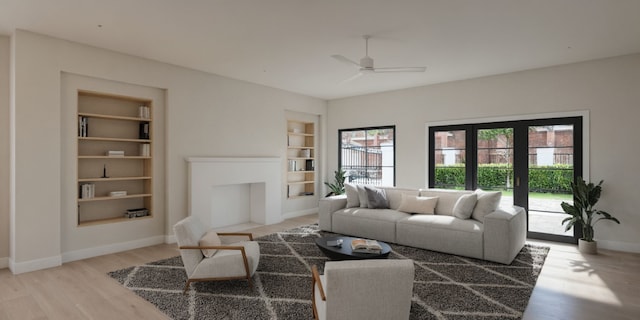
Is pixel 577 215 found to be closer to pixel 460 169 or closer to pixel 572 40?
pixel 460 169

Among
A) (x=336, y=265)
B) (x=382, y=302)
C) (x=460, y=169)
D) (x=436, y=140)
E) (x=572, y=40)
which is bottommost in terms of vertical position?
(x=382, y=302)

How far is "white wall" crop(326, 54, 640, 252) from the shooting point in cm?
482

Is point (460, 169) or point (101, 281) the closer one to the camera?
point (101, 281)

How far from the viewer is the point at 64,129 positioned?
4395 millimetres

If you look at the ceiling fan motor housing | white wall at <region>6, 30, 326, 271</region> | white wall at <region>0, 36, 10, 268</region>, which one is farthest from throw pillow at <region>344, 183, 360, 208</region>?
white wall at <region>0, 36, 10, 268</region>

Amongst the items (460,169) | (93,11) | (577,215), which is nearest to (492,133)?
(460,169)

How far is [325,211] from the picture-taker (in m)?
6.06

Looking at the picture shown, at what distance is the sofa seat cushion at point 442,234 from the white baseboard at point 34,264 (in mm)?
4683

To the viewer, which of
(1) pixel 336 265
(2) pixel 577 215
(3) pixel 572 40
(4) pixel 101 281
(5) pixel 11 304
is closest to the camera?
(1) pixel 336 265

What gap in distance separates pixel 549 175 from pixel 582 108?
3.74ft

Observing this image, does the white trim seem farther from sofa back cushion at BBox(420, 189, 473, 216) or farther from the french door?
sofa back cushion at BBox(420, 189, 473, 216)

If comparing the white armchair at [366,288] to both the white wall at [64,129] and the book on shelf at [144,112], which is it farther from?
the book on shelf at [144,112]

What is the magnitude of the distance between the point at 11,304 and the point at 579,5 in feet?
20.5

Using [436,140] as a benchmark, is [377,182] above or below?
below
